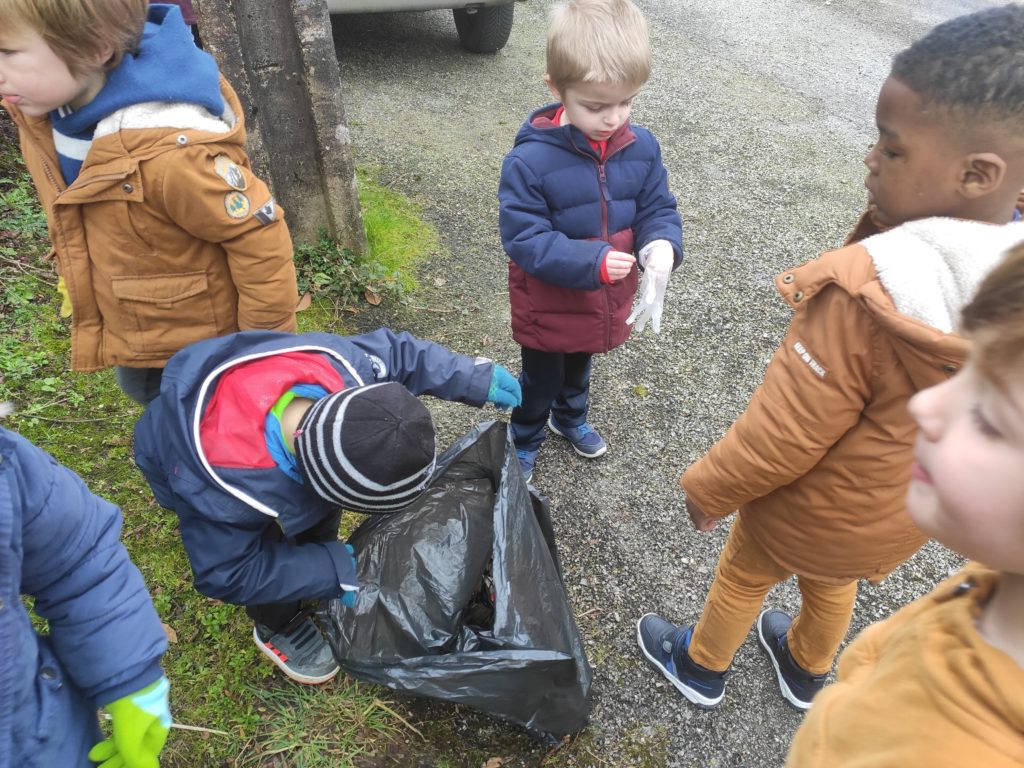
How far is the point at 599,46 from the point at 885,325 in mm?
1111

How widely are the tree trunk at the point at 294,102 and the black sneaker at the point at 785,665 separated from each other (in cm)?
239

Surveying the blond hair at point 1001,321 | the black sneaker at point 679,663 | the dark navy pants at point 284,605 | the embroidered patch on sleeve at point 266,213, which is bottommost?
the black sneaker at point 679,663

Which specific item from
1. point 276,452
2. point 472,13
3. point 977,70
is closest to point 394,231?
point 276,452

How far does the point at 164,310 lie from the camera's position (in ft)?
6.43

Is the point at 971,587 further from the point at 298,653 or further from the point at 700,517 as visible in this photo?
the point at 298,653

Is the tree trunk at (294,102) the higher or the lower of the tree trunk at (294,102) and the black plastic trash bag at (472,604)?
the higher

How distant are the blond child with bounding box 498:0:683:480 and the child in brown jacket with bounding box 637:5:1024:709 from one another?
0.69 meters

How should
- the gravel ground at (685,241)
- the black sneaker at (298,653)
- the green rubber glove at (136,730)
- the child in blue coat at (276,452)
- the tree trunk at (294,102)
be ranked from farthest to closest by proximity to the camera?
the tree trunk at (294,102), the gravel ground at (685,241), the black sneaker at (298,653), the child in blue coat at (276,452), the green rubber glove at (136,730)

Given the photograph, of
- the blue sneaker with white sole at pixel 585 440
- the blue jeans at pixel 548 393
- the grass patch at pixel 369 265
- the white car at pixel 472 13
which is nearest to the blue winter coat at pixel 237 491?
the blue jeans at pixel 548 393

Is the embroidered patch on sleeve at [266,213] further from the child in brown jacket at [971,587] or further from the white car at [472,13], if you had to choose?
the white car at [472,13]

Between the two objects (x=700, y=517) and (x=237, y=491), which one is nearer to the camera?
(x=237, y=491)

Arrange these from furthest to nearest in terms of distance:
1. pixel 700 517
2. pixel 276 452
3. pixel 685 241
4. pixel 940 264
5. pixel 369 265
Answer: pixel 685 241 → pixel 369 265 → pixel 700 517 → pixel 276 452 → pixel 940 264

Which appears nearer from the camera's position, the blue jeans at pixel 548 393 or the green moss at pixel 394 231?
the blue jeans at pixel 548 393

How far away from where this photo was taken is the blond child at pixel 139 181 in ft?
5.21
